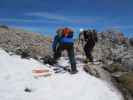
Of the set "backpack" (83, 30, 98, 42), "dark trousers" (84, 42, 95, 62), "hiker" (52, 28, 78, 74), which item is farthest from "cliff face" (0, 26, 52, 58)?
"backpack" (83, 30, 98, 42)

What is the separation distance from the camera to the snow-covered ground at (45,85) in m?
11.6

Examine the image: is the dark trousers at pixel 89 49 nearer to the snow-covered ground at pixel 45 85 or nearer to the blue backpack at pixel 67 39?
the snow-covered ground at pixel 45 85

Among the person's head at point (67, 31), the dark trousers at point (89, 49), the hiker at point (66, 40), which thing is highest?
the person's head at point (67, 31)

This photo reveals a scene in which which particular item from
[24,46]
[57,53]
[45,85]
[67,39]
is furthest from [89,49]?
[45,85]

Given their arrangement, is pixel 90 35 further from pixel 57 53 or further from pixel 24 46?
pixel 24 46

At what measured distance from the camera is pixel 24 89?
11.9 meters

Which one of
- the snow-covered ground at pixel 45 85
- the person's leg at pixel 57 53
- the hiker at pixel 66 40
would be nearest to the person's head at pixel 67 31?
the hiker at pixel 66 40

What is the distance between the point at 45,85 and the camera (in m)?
12.7

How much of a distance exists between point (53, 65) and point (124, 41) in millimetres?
24650

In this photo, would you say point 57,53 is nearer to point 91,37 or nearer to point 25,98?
point 91,37

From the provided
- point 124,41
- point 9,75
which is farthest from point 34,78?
point 124,41

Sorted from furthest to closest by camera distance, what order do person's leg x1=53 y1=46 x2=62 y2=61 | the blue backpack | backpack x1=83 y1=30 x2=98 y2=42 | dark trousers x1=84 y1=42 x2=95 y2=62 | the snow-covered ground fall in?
dark trousers x1=84 y1=42 x2=95 y2=62
backpack x1=83 y1=30 x2=98 y2=42
person's leg x1=53 y1=46 x2=62 y2=61
the blue backpack
the snow-covered ground

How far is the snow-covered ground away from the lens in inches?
458

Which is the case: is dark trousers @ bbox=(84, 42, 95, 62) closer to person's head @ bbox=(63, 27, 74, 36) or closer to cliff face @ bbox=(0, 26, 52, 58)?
cliff face @ bbox=(0, 26, 52, 58)
